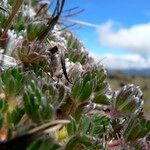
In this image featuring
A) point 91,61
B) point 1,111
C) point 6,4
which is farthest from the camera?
point 91,61

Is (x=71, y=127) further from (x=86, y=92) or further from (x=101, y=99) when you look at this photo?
(x=101, y=99)

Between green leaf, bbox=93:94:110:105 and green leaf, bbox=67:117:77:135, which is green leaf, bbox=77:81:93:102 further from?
green leaf, bbox=93:94:110:105

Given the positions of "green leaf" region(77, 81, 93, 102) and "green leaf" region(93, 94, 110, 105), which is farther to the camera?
"green leaf" region(93, 94, 110, 105)

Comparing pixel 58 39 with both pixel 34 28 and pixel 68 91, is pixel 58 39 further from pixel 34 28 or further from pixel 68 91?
pixel 68 91

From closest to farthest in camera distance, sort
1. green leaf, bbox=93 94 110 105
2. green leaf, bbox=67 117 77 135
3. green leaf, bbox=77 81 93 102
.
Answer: green leaf, bbox=67 117 77 135 → green leaf, bbox=77 81 93 102 → green leaf, bbox=93 94 110 105

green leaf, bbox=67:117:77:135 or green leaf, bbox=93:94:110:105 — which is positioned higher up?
green leaf, bbox=93:94:110:105

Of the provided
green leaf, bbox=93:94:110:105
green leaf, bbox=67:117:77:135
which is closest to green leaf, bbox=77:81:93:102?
green leaf, bbox=67:117:77:135

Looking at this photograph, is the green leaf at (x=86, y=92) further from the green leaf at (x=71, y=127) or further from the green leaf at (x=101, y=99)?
the green leaf at (x=101, y=99)

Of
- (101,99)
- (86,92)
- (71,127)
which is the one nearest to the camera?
(71,127)

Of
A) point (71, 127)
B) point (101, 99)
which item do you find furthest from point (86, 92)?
point (101, 99)

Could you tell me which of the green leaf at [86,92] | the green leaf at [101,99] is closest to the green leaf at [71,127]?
the green leaf at [86,92]

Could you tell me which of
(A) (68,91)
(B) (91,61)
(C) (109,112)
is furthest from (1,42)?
(B) (91,61)
